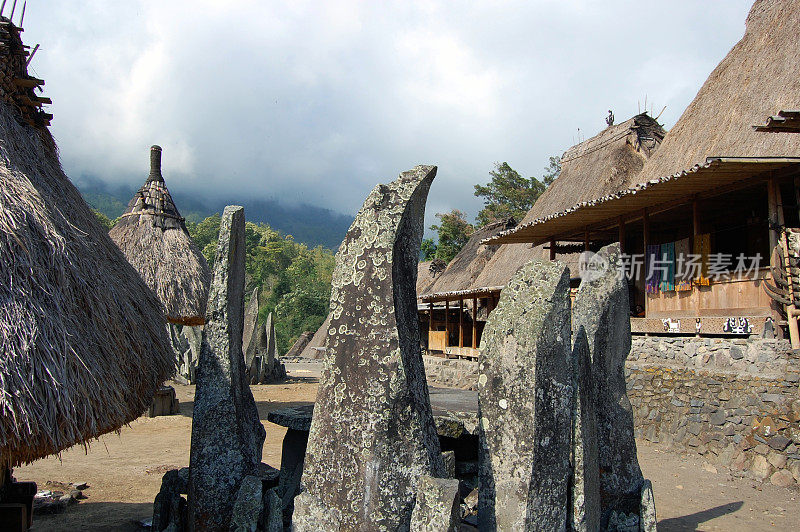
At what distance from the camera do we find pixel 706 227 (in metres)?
14.0

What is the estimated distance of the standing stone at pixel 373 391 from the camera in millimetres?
3756

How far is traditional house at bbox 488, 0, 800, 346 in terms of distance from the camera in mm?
9148

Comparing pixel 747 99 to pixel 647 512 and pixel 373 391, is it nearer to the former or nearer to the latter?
pixel 647 512

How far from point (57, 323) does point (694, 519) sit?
6695mm

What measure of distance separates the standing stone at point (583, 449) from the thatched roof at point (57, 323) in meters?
3.29

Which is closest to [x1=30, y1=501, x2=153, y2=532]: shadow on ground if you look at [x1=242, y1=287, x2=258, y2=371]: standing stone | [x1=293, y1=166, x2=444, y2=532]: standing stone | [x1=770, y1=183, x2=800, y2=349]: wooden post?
[x1=293, y1=166, x2=444, y2=532]: standing stone

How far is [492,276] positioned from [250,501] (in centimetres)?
1636

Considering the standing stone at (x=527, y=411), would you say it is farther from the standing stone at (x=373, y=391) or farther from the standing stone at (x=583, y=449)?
the standing stone at (x=373, y=391)

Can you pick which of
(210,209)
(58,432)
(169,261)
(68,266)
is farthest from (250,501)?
(210,209)

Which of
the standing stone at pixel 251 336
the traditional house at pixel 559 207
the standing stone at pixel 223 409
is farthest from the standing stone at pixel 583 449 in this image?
the standing stone at pixel 251 336

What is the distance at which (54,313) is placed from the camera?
4.16 meters

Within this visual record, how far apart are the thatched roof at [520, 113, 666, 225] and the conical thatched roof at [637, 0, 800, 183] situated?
8.61 ft

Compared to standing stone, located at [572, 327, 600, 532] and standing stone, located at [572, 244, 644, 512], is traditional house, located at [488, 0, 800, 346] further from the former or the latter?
standing stone, located at [572, 327, 600, 532]

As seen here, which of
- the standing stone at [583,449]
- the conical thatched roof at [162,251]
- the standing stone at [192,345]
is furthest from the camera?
the standing stone at [192,345]
